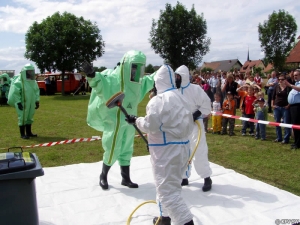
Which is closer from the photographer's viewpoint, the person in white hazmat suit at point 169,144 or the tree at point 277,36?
the person in white hazmat suit at point 169,144

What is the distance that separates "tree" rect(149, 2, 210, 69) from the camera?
33.0m

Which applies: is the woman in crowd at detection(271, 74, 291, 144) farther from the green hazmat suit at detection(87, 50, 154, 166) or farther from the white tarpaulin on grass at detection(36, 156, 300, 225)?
the green hazmat suit at detection(87, 50, 154, 166)

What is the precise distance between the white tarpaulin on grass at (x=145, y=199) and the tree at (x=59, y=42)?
18541 millimetres

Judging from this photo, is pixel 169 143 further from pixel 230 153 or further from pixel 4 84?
pixel 4 84

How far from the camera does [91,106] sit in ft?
14.0

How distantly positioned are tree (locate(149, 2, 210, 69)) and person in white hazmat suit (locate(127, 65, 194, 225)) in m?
30.3

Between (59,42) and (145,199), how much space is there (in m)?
20.0

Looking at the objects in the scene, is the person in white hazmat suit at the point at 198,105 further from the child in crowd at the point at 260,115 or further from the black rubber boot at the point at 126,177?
the child in crowd at the point at 260,115

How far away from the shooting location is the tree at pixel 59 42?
21812mm

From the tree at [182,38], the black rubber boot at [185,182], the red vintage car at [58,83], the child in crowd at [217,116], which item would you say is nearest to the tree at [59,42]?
the red vintage car at [58,83]

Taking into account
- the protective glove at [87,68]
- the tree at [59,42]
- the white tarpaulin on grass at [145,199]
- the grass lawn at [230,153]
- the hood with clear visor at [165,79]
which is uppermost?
the tree at [59,42]

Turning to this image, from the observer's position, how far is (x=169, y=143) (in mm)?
2881

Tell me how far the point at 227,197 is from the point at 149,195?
3.34 feet

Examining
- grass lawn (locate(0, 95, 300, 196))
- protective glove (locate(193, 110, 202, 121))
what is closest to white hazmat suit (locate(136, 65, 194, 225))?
protective glove (locate(193, 110, 202, 121))
